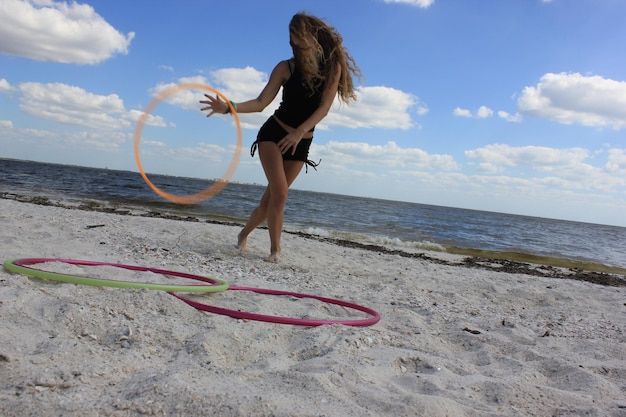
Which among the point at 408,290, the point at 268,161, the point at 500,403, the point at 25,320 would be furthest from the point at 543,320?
the point at 25,320

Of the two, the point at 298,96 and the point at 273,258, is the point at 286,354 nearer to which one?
the point at 273,258

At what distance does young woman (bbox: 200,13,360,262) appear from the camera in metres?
4.66

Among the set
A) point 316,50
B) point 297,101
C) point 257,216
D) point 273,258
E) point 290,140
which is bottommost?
point 273,258

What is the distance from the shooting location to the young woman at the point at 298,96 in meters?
4.66

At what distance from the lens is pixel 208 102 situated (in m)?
4.45

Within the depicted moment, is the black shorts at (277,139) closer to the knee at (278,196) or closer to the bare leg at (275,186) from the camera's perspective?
the bare leg at (275,186)

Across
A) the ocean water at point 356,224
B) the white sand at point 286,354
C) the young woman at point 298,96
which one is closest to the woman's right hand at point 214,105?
the young woman at point 298,96

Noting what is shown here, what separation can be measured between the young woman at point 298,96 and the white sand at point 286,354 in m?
1.26

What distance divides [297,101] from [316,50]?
1.76 feet

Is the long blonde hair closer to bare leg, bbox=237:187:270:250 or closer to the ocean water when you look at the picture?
bare leg, bbox=237:187:270:250

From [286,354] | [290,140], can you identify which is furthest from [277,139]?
[286,354]

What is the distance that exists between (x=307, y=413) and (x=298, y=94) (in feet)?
12.0

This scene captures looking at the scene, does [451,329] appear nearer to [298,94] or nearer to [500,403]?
[500,403]

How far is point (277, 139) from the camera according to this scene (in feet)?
16.2
